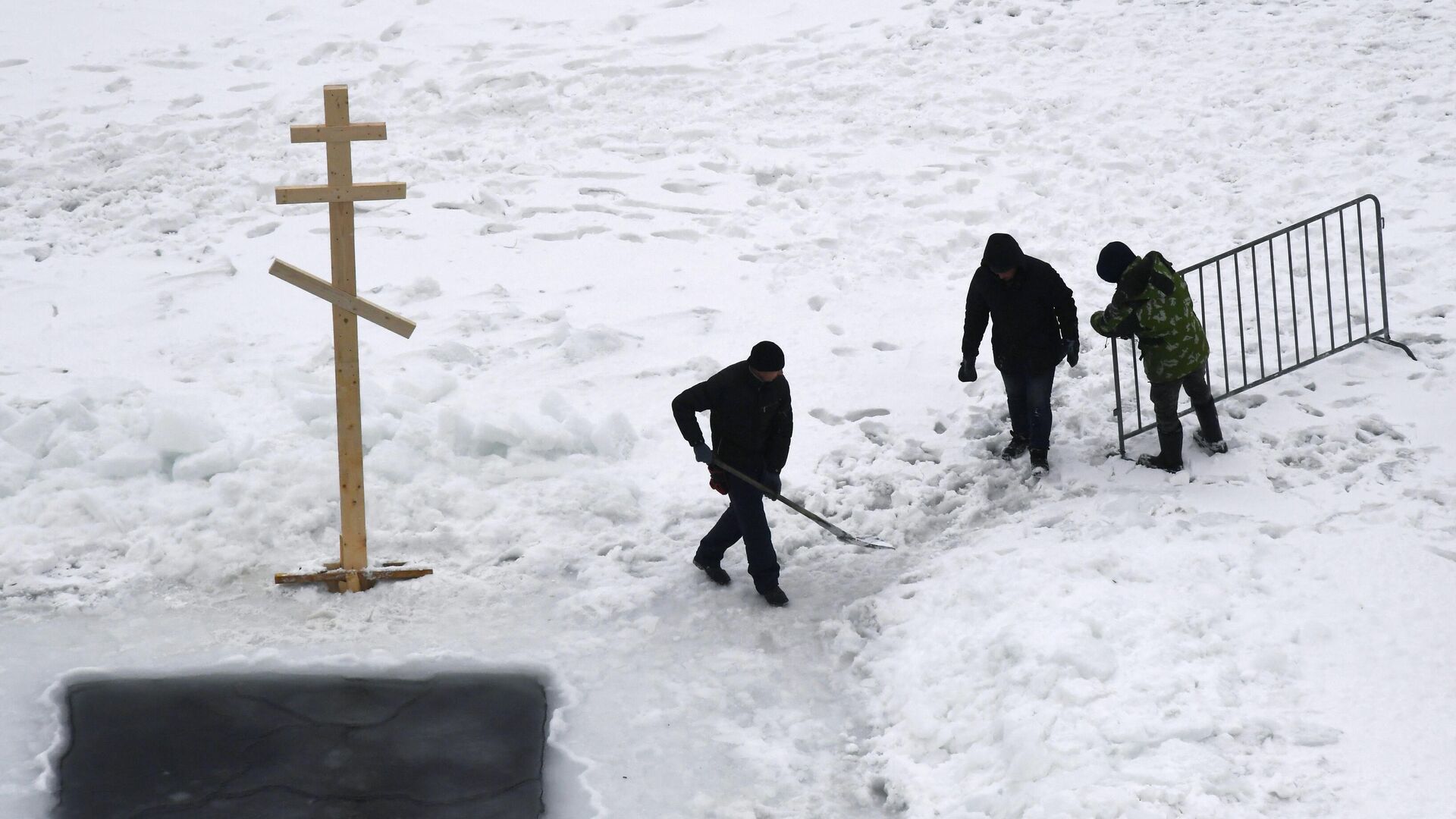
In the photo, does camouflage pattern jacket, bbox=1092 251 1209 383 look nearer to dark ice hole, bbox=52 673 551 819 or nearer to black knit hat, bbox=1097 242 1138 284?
black knit hat, bbox=1097 242 1138 284

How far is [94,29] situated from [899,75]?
10.5m

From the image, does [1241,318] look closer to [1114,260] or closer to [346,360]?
[1114,260]

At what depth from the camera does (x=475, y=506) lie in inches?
322

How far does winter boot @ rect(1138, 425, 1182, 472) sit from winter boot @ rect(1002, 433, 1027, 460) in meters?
0.93

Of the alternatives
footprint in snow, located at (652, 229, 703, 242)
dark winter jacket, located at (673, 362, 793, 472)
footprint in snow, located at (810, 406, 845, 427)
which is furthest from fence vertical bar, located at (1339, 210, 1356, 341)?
footprint in snow, located at (652, 229, 703, 242)

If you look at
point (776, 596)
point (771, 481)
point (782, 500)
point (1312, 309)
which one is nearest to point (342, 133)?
point (771, 481)

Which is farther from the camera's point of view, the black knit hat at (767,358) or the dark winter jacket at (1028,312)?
the dark winter jacket at (1028,312)

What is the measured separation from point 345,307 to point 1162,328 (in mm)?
4959

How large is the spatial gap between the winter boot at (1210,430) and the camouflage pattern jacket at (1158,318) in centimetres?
33

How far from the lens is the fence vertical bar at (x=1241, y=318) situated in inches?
331

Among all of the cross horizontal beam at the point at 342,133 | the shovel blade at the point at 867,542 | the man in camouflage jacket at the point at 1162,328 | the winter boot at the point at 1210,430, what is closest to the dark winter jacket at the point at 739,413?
the shovel blade at the point at 867,542

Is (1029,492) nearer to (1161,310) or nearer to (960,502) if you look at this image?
(960,502)

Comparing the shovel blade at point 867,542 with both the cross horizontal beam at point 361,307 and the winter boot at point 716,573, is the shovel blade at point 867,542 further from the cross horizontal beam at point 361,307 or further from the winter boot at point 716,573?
the cross horizontal beam at point 361,307

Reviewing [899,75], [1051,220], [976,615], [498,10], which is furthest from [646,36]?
[976,615]
